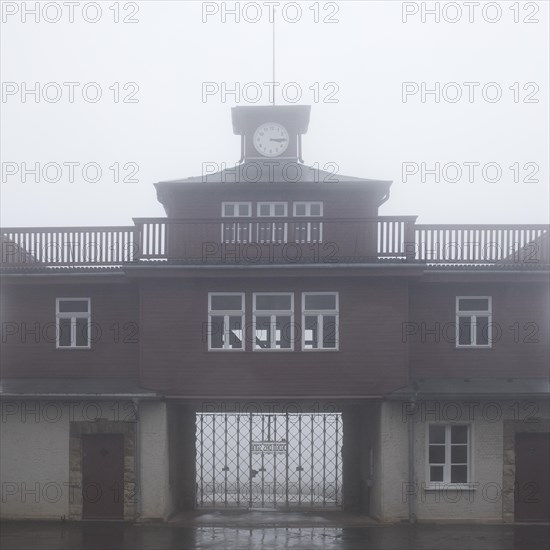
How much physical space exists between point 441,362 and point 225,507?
7.45 m

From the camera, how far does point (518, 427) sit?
21.4 meters

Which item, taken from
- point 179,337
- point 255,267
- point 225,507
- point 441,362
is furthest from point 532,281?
point 225,507

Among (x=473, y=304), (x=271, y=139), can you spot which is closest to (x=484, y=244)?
(x=473, y=304)

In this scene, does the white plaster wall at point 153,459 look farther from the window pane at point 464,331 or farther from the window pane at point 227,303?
the window pane at point 464,331

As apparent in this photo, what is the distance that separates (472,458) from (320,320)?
484 centimetres

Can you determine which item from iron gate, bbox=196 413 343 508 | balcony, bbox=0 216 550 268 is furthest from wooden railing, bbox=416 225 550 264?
iron gate, bbox=196 413 343 508

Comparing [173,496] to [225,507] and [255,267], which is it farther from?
[255,267]

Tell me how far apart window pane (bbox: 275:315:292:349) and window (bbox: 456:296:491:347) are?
427cm

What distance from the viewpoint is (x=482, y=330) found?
73.9 feet

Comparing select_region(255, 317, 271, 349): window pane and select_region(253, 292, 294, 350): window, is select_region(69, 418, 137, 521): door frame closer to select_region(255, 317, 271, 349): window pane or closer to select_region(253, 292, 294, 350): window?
select_region(255, 317, 271, 349): window pane

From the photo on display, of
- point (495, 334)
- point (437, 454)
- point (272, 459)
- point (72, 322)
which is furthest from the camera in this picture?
point (272, 459)

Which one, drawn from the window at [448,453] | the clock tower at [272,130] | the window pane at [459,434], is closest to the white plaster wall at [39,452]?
the window at [448,453]

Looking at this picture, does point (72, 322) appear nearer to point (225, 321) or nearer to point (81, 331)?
point (81, 331)

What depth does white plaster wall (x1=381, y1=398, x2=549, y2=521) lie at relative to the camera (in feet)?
69.4
